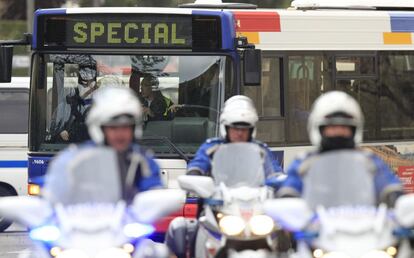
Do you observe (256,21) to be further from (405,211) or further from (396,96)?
(405,211)

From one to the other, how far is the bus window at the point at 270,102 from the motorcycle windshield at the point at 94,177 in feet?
24.8

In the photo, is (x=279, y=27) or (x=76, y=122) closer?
(x=76, y=122)

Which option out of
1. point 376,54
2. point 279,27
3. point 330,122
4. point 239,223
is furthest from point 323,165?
point 376,54

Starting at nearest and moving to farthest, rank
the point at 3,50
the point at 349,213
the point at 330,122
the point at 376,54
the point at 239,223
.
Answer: the point at 349,213
the point at 330,122
the point at 239,223
the point at 3,50
the point at 376,54

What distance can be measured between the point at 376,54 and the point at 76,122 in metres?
4.97

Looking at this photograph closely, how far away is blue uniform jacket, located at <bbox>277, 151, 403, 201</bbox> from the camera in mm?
7020

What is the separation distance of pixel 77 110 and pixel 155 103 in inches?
33.0

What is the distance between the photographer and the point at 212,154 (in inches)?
348

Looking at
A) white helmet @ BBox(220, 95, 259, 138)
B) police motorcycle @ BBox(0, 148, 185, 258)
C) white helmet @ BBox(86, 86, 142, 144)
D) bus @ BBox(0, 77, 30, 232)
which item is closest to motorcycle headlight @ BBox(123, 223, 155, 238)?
police motorcycle @ BBox(0, 148, 185, 258)

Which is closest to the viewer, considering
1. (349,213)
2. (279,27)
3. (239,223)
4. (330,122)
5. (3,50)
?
(349,213)

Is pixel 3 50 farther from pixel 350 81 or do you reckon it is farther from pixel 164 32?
pixel 350 81

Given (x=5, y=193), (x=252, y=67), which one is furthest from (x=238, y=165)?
(x=5, y=193)

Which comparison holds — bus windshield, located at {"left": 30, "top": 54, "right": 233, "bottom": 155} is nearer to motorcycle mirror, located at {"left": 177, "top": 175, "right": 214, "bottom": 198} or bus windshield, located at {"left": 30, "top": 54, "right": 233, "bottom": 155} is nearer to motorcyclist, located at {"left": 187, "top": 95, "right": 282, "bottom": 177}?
motorcyclist, located at {"left": 187, "top": 95, "right": 282, "bottom": 177}

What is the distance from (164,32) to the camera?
41.7 feet
